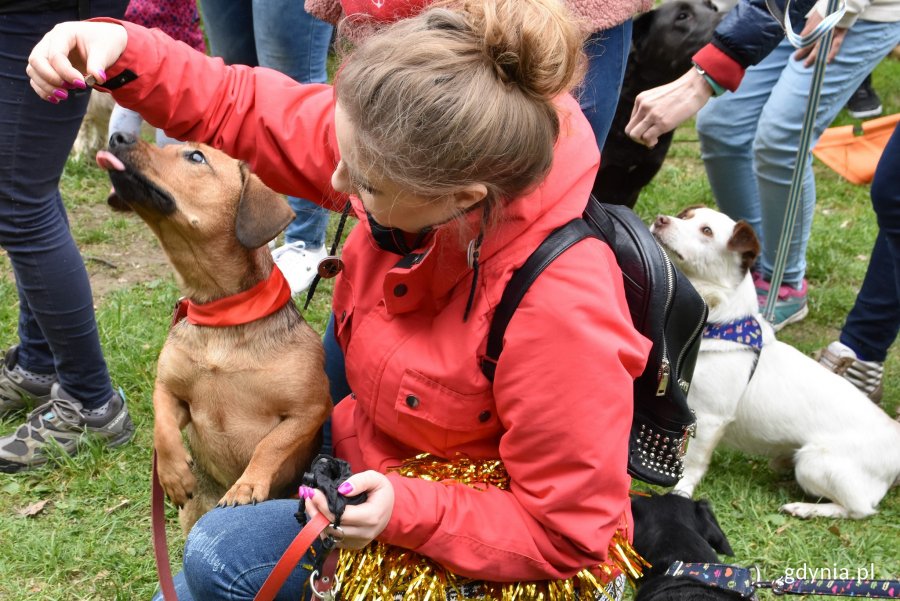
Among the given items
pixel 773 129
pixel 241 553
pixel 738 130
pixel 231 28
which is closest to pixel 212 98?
pixel 241 553

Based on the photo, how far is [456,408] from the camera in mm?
2143

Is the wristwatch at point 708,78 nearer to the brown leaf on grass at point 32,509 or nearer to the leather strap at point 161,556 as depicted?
the leather strap at point 161,556

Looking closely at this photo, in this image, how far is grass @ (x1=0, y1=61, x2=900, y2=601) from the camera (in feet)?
10.5

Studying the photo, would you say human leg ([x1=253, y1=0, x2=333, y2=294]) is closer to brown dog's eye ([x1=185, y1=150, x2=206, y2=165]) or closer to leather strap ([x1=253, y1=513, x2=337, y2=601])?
brown dog's eye ([x1=185, y1=150, x2=206, y2=165])

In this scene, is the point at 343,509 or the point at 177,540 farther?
the point at 177,540

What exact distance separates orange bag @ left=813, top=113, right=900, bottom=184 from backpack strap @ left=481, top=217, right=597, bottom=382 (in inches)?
222

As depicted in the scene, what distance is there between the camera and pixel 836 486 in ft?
12.4

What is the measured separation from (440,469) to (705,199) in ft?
15.9

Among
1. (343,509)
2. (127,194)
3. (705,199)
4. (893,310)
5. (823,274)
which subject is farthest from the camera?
(705,199)

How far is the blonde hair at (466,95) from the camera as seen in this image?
1.88m

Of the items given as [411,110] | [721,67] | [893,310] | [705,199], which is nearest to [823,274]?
[705,199]

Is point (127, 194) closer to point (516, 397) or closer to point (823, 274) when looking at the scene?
point (516, 397)

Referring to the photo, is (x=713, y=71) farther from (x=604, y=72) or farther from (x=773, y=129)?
(x=773, y=129)

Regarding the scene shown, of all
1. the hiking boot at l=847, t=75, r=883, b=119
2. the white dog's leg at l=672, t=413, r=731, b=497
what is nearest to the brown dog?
the white dog's leg at l=672, t=413, r=731, b=497
